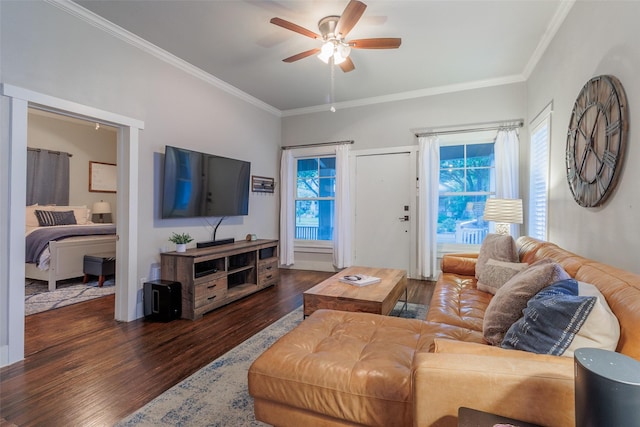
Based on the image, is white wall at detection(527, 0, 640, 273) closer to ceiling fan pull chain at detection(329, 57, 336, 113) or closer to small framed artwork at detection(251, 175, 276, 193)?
ceiling fan pull chain at detection(329, 57, 336, 113)

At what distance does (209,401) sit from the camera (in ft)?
5.70

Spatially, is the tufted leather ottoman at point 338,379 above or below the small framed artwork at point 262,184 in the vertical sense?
below

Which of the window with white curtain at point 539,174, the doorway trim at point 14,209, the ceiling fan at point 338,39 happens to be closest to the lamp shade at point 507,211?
the window with white curtain at point 539,174

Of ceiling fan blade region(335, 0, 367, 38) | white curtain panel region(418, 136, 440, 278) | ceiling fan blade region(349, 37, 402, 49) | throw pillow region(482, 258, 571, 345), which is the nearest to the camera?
throw pillow region(482, 258, 571, 345)

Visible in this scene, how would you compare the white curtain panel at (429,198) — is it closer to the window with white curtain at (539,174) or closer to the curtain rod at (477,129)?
the curtain rod at (477,129)

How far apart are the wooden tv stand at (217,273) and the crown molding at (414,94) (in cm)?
249

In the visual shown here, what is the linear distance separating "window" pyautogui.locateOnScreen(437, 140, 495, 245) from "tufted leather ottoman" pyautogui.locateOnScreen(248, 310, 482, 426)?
10.5ft

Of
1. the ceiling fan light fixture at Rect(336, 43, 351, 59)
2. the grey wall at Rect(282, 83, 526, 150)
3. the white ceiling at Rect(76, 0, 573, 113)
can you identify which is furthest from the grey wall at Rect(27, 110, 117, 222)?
the ceiling fan light fixture at Rect(336, 43, 351, 59)

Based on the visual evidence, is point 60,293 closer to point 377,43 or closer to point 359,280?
point 359,280

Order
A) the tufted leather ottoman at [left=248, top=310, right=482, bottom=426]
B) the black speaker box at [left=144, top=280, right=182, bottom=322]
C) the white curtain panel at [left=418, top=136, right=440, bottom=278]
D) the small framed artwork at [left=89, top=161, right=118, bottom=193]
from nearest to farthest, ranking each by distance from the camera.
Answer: the tufted leather ottoman at [left=248, top=310, right=482, bottom=426]
the black speaker box at [left=144, top=280, right=182, bottom=322]
the white curtain panel at [left=418, top=136, right=440, bottom=278]
the small framed artwork at [left=89, top=161, right=118, bottom=193]

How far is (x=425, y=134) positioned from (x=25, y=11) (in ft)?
14.4

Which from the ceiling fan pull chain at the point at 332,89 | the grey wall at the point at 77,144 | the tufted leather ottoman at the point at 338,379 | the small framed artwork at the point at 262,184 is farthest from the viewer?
the grey wall at the point at 77,144

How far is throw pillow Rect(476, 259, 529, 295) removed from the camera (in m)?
2.32

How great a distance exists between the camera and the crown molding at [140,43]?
253cm
